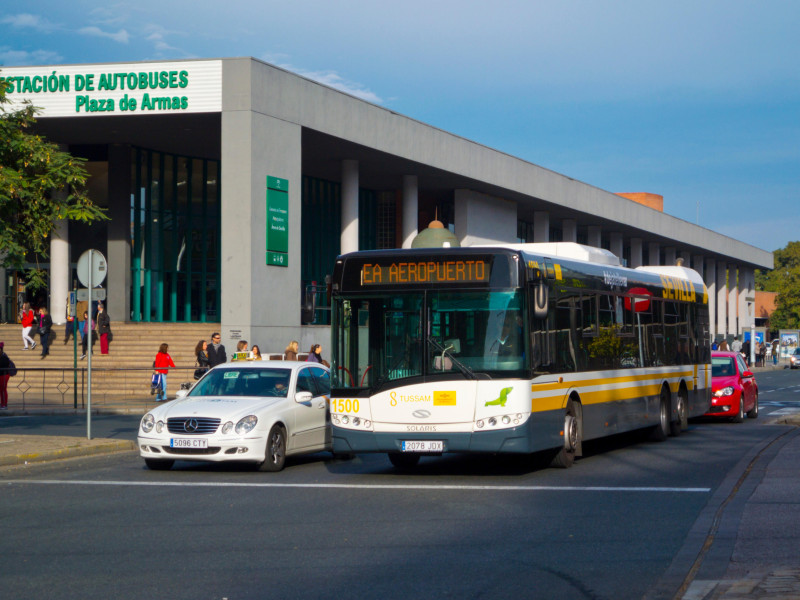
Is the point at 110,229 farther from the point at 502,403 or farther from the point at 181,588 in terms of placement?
the point at 181,588

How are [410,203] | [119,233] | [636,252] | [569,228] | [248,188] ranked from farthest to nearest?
[636,252] → [569,228] → [410,203] → [119,233] → [248,188]

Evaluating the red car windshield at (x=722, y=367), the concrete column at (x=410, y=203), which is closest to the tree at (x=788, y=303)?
the concrete column at (x=410, y=203)

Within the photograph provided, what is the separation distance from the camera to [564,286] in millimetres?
14477

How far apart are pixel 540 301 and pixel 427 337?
4.51ft

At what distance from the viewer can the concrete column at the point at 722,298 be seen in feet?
300

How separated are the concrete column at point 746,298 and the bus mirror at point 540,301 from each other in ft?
291

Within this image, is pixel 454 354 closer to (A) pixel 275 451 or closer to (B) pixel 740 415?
(A) pixel 275 451

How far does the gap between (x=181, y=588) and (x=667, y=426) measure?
13672 millimetres

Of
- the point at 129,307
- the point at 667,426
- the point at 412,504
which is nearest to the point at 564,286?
the point at 412,504

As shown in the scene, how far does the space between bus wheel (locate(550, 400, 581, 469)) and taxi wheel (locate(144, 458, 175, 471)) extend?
491cm

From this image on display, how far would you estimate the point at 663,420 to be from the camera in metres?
19.0

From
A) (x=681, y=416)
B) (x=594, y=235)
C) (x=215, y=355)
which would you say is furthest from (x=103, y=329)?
(x=594, y=235)

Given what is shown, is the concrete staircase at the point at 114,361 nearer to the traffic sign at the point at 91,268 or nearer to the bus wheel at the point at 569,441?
the traffic sign at the point at 91,268

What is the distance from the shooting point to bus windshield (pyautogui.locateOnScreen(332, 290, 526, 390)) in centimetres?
1284
